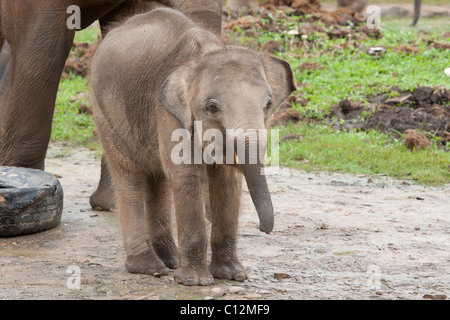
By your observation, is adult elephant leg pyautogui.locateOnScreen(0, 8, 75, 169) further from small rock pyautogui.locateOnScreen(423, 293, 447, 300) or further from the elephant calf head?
small rock pyautogui.locateOnScreen(423, 293, 447, 300)

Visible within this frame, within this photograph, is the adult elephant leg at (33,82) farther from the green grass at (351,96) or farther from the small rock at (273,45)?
the small rock at (273,45)

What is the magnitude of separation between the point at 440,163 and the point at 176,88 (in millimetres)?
4111

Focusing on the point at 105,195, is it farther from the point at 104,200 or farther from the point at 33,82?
the point at 33,82

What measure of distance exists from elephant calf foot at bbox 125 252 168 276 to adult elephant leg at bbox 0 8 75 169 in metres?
1.63

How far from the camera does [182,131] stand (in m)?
4.00

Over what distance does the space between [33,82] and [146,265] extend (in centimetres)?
185

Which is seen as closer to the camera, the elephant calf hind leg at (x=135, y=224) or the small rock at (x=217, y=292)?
the small rock at (x=217, y=292)

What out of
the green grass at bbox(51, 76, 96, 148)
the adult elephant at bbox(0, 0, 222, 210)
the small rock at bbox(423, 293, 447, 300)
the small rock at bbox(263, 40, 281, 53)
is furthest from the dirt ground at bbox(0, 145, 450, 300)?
the small rock at bbox(263, 40, 281, 53)

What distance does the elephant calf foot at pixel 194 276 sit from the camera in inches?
162

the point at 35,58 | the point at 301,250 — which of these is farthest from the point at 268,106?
the point at 35,58

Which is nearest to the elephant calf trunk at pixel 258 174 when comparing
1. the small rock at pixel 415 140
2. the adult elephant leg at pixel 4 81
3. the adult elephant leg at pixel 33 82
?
the adult elephant leg at pixel 33 82

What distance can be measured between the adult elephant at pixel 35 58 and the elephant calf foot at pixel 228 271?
195 cm

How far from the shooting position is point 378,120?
28.6 feet

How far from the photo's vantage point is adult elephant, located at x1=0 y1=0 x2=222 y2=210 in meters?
5.60
